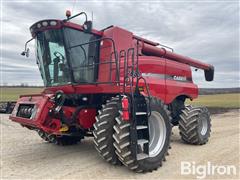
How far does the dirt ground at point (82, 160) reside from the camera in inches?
202

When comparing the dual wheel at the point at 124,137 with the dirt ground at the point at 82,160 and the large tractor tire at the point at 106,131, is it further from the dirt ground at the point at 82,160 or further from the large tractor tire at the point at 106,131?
the dirt ground at the point at 82,160

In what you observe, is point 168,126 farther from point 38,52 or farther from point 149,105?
point 38,52

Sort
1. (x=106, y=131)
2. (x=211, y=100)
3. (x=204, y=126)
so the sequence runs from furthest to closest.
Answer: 1. (x=211, y=100)
2. (x=204, y=126)
3. (x=106, y=131)

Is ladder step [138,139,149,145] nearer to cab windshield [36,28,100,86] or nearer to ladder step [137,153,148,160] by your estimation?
ladder step [137,153,148,160]

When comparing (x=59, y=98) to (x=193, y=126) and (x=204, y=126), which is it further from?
(x=204, y=126)

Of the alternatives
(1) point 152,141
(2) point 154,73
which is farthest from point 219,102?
(1) point 152,141

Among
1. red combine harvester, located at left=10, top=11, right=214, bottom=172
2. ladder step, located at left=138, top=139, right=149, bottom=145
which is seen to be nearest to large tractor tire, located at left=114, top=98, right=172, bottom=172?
red combine harvester, located at left=10, top=11, right=214, bottom=172

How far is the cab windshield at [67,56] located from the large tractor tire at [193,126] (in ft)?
10.5

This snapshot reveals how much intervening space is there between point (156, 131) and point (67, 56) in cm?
263

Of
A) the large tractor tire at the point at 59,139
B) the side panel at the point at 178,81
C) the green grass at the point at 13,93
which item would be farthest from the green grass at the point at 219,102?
the green grass at the point at 13,93

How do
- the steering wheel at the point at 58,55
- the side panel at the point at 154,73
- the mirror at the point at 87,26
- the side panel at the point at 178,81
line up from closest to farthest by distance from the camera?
the mirror at the point at 87,26
the steering wheel at the point at 58,55
the side panel at the point at 154,73
the side panel at the point at 178,81

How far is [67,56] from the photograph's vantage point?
6090mm

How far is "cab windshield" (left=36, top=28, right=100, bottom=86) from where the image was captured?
6102mm

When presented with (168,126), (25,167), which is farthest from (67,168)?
(168,126)
